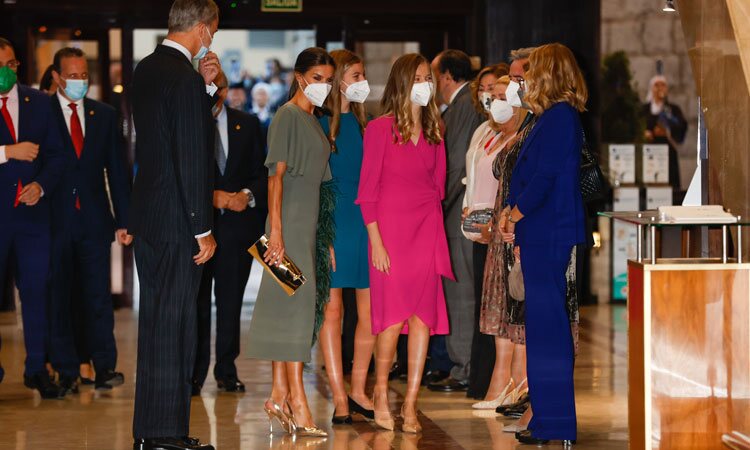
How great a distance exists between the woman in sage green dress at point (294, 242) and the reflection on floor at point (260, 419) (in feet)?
0.95

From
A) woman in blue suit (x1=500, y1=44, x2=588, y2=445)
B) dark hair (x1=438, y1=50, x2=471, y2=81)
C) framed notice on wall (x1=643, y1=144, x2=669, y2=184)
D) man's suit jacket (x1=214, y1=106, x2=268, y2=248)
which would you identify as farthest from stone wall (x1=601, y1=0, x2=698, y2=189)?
woman in blue suit (x1=500, y1=44, x2=588, y2=445)

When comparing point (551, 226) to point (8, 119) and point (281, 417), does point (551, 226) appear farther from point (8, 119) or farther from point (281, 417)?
point (8, 119)

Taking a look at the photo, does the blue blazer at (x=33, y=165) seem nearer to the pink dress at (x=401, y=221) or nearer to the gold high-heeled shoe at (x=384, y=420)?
the pink dress at (x=401, y=221)

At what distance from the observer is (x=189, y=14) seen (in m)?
4.89

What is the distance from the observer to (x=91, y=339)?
7.05 metres

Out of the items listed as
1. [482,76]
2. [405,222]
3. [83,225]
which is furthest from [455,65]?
[83,225]

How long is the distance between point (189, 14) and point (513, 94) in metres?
1.77

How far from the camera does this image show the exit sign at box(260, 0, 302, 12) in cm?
1080

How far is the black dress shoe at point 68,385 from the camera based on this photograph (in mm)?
6801

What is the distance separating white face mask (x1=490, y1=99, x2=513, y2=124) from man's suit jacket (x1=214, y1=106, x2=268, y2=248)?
135 centimetres

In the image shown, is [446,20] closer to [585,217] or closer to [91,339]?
[91,339]

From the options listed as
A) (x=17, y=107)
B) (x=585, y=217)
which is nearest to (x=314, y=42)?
(x=17, y=107)

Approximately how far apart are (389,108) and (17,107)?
7.66 ft

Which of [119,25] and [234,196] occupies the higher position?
[119,25]
